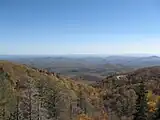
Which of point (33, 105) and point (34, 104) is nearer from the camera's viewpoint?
point (33, 105)

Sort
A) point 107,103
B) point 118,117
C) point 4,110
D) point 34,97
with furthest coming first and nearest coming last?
1. point 107,103
2. point 118,117
3. point 4,110
4. point 34,97

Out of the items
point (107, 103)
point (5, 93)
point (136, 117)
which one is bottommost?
point (107, 103)

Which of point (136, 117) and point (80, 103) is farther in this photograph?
point (80, 103)

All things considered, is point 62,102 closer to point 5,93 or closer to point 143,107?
point 5,93

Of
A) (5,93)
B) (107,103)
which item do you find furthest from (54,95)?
(107,103)

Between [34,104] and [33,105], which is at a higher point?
[34,104]

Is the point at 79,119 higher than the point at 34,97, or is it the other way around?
the point at 34,97

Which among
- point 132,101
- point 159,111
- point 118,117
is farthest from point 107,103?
point 159,111

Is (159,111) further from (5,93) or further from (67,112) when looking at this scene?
(5,93)

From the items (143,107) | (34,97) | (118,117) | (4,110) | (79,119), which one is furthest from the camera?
(118,117)
